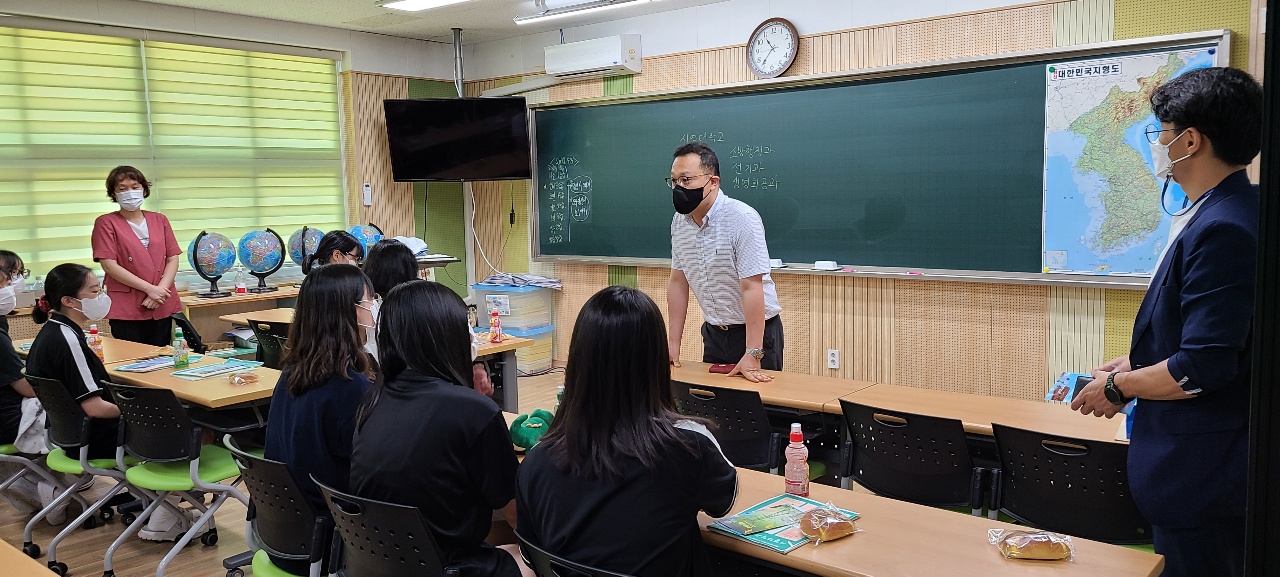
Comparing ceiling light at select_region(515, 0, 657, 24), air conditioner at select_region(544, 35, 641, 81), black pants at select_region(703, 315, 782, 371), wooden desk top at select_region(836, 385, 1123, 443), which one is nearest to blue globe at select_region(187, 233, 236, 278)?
ceiling light at select_region(515, 0, 657, 24)

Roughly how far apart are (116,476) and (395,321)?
7.72 ft

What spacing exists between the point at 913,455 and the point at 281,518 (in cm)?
189

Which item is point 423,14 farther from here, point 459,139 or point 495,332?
point 495,332

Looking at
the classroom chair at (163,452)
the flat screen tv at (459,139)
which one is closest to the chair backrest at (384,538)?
the classroom chair at (163,452)

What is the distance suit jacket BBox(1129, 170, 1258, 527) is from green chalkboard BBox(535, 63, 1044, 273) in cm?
308

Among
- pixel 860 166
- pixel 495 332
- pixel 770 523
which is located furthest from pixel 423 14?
pixel 770 523

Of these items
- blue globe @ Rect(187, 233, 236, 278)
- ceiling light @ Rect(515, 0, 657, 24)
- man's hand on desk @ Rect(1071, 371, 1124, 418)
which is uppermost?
ceiling light @ Rect(515, 0, 657, 24)

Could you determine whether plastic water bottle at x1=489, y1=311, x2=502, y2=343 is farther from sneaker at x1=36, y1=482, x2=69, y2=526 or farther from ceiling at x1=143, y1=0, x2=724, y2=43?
ceiling at x1=143, y1=0, x2=724, y2=43

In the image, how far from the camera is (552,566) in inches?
68.7

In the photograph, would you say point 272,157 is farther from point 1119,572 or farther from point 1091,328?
point 1119,572

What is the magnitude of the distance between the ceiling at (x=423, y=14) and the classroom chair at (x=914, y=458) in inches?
157

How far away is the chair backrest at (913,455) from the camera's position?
271cm

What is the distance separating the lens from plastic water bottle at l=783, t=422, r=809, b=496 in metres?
2.25

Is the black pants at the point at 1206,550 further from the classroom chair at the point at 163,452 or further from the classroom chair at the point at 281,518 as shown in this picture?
the classroom chair at the point at 163,452
